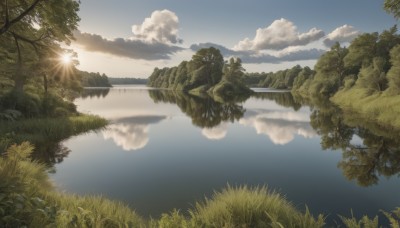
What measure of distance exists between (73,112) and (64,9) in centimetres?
1872

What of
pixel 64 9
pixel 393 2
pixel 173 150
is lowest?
pixel 173 150

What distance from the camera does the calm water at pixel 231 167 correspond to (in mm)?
10781

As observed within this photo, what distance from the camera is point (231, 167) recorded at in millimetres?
14719

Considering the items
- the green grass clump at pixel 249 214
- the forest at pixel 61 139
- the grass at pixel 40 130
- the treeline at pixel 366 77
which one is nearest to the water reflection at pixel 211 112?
the forest at pixel 61 139

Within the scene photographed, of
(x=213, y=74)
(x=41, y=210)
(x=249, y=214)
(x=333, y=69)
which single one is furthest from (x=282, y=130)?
(x=213, y=74)

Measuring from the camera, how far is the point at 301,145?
20047 mm

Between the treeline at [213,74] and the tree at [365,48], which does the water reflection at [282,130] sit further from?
the treeline at [213,74]

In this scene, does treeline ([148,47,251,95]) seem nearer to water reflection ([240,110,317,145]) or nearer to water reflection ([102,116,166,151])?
water reflection ([240,110,317,145])

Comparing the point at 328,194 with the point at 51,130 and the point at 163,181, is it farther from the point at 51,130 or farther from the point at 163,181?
the point at 51,130

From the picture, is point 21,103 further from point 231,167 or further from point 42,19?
point 231,167

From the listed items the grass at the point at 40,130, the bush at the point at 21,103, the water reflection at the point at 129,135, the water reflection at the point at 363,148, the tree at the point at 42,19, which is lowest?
the water reflection at the point at 129,135

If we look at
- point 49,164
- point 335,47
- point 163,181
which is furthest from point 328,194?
point 335,47

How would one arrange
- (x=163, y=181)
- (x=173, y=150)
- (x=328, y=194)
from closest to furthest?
(x=328, y=194), (x=163, y=181), (x=173, y=150)

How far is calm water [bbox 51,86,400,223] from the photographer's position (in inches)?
424
